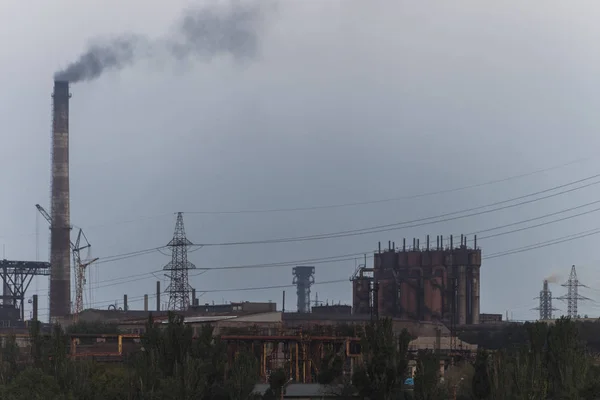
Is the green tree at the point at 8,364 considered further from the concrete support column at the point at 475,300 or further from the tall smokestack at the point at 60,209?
the concrete support column at the point at 475,300

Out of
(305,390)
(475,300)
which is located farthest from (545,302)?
(305,390)

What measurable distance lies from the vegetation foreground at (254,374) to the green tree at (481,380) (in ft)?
0.18

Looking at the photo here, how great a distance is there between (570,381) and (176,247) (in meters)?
77.0

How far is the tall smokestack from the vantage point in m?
111

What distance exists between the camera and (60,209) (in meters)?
113

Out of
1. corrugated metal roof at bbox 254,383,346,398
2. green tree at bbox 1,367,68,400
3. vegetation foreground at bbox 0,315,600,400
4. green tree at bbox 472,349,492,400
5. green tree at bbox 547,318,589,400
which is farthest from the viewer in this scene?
corrugated metal roof at bbox 254,383,346,398

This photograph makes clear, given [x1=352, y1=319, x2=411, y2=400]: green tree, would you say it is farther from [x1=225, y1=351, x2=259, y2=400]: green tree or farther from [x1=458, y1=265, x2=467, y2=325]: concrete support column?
[x1=458, y1=265, x2=467, y2=325]: concrete support column

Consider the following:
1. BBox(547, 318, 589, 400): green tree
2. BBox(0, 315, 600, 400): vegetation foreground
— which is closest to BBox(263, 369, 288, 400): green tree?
BBox(0, 315, 600, 400): vegetation foreground

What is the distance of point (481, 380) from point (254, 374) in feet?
42.4

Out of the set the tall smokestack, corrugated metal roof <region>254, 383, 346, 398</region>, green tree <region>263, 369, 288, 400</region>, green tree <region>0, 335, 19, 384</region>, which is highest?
the tall smokestack

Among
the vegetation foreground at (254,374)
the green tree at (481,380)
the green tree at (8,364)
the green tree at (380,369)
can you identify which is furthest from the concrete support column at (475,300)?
the green tree at (380,369)

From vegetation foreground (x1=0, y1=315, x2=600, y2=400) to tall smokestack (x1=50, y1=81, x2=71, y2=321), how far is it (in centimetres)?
5221

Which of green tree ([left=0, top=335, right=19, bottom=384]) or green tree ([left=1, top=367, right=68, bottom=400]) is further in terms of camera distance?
green tree ([left=0, top=335, right=19, bottom=384])

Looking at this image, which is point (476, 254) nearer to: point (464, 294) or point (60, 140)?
point (464, 294)
